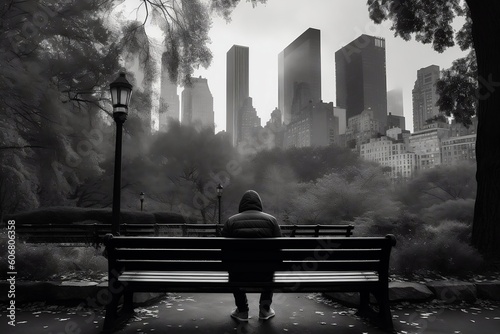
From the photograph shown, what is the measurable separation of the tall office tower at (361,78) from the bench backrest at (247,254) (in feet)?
153

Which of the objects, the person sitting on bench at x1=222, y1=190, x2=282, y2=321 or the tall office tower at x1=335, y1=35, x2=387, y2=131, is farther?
the tall office tower at x1=335, y1=35, x2=387, y2=131

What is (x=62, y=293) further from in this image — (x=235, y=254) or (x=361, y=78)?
(x=361, y=78)

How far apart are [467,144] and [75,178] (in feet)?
223

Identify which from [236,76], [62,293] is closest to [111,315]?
[62,293]

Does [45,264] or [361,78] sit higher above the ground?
[361,78]

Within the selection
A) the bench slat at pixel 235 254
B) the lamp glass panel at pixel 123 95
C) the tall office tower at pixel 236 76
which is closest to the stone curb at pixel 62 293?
the bench slat at pixel 235 254

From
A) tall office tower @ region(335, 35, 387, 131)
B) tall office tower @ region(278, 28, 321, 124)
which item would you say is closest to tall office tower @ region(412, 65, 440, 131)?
tall office tower @ region(335, 35, 387, 131)

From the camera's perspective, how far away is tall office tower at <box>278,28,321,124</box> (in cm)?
8731

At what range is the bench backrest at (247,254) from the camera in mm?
3750

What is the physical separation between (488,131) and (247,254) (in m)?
5.47

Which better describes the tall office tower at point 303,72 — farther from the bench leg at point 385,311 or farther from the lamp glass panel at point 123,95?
the bench leg at point 385,311

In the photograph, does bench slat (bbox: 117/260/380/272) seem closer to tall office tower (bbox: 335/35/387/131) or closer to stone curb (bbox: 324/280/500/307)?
stone curb (bbox: 324/280/500/307)

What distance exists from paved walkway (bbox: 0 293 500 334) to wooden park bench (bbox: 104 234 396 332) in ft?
1.20

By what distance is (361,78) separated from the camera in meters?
60.5
